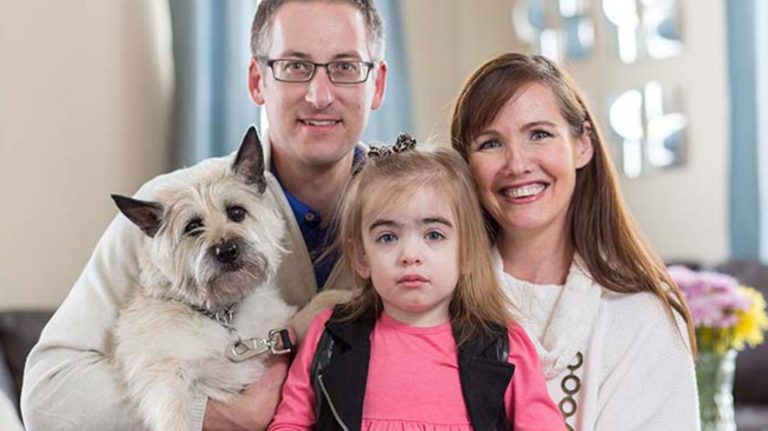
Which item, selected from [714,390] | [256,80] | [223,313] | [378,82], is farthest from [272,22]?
[714,390]

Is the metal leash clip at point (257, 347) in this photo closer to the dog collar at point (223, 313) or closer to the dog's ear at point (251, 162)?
the dog collar at point (223, 313)

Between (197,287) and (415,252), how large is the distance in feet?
1.22

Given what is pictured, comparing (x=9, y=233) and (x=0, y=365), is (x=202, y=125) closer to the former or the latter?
(x=9, y=233)

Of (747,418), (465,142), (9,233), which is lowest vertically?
(747,418)

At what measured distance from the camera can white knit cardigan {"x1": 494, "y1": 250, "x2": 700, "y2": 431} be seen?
2.01 m

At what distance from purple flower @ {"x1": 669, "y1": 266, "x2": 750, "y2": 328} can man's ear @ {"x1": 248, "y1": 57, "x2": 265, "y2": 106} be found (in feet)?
4.42

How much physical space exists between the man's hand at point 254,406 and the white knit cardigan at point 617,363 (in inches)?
16.7

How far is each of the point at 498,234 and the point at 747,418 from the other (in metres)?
2.49

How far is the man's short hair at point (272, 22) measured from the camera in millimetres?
2492

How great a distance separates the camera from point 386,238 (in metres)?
1.95

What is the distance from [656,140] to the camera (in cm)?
541

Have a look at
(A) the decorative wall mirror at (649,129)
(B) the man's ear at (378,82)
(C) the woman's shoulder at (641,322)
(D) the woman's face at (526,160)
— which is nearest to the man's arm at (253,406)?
(D) the woman's face at (526,160)

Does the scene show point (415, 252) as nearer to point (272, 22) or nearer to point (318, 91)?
point (318, 91)

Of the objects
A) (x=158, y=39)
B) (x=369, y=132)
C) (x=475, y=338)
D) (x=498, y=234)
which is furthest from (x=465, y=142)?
(x=369, y=132)
